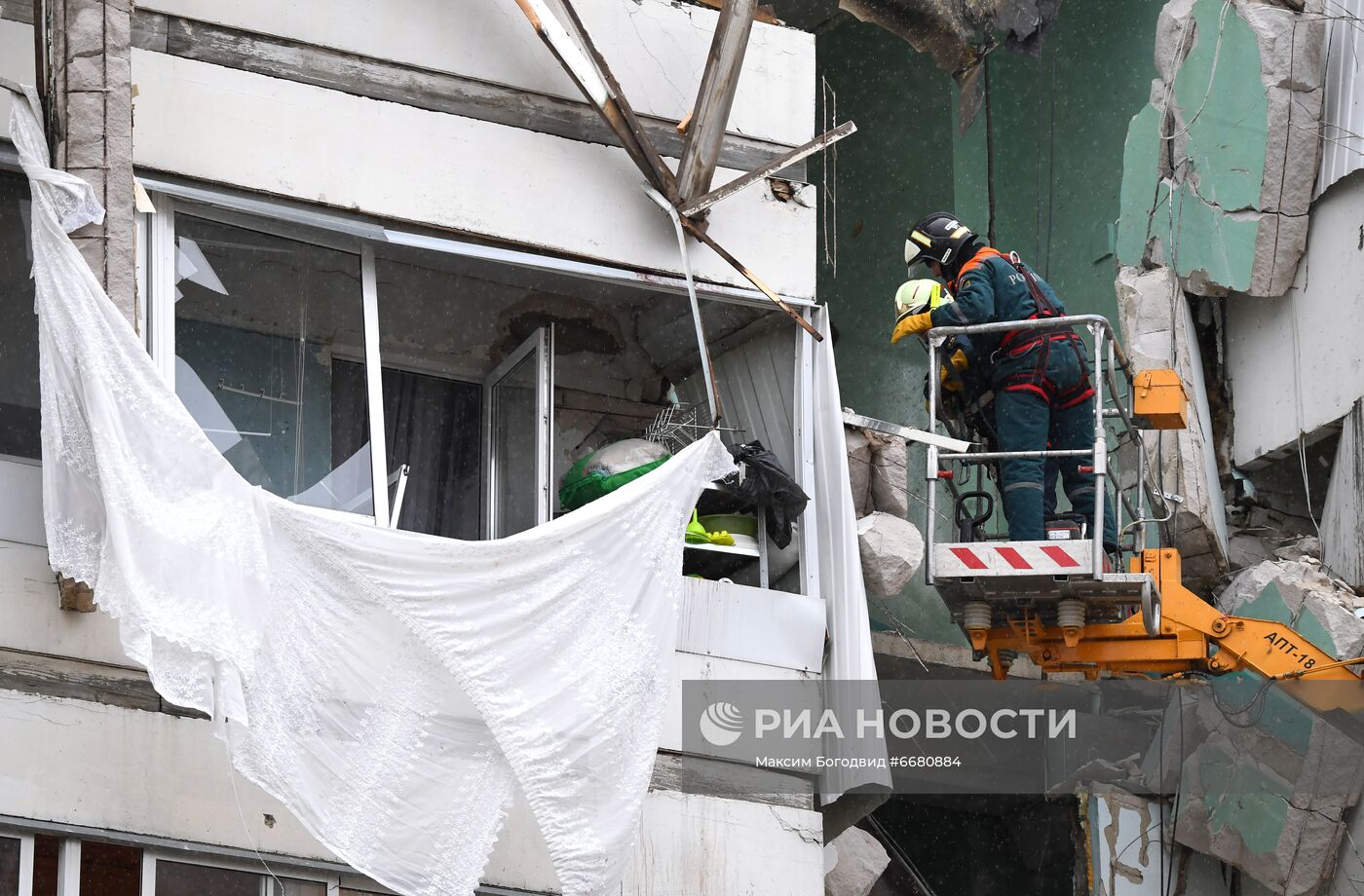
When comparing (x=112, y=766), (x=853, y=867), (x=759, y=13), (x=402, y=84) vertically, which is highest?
(x=759, y=13)

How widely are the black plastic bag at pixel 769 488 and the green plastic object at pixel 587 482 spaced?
439 mm

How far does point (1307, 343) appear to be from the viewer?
1302 centimetres

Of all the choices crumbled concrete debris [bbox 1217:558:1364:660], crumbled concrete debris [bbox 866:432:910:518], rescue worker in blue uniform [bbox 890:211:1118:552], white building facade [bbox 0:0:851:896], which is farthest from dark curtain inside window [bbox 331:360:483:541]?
crumbled concrete debris [bbox 1217:558:1364:660]

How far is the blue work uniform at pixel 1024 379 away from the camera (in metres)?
10.0

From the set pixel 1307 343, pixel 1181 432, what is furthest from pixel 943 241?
pixel 1307 343

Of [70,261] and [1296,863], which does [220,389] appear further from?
[1296,863]

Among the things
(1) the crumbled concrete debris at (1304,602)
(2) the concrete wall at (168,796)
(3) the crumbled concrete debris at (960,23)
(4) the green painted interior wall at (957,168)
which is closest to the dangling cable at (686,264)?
(2) the concrete wall at (168,796)

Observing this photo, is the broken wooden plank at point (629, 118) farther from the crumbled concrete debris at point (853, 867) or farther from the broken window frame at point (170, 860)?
the crumbled concrete debris at point (853, 867)

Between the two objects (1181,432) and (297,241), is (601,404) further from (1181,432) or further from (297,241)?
(1181,432)

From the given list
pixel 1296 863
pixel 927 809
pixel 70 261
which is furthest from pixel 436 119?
pixel 927 809

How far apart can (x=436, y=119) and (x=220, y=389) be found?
6.01 feet

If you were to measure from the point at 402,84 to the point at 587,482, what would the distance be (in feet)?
7.55

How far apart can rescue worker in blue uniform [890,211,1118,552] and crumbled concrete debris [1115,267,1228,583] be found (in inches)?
104

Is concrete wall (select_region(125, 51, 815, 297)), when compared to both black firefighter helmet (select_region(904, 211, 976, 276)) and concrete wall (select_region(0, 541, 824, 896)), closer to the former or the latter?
black firefighter helmet (select_region(904, 211, 976, 276))
